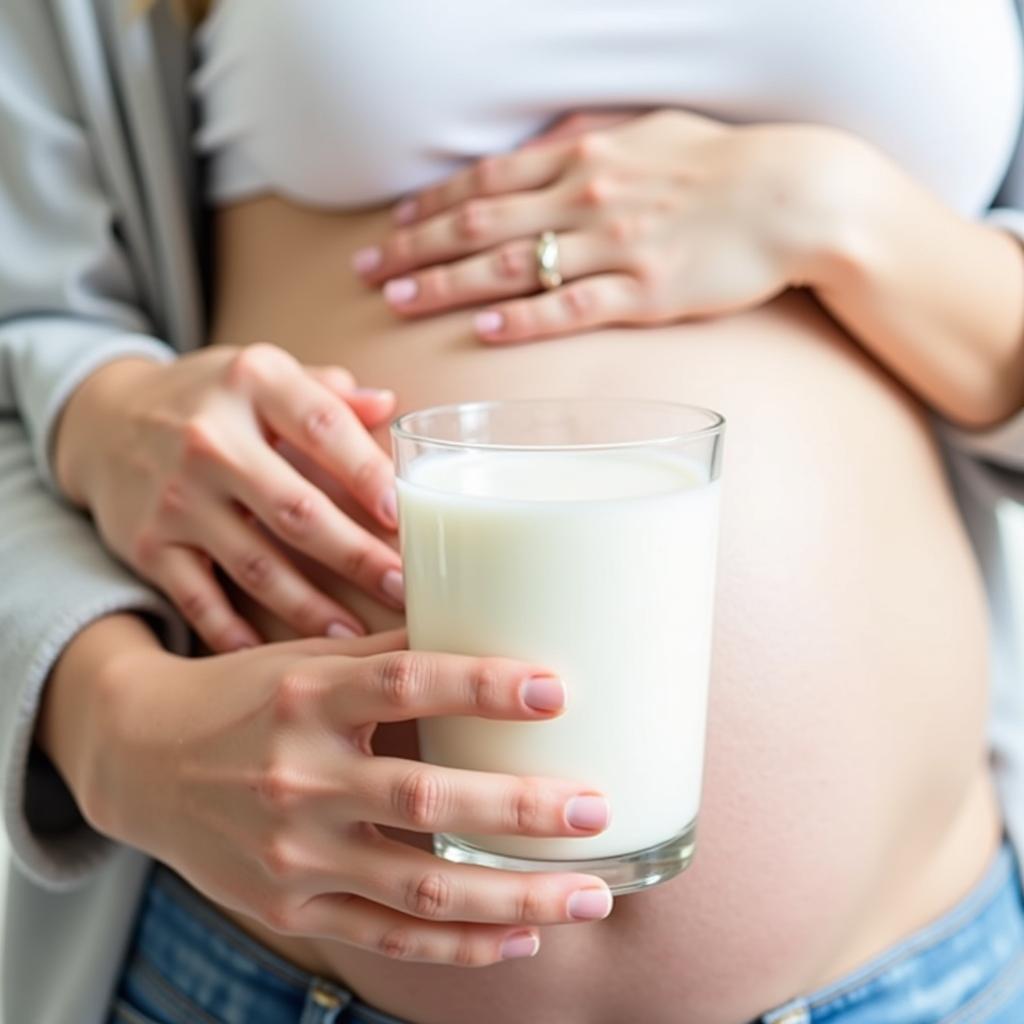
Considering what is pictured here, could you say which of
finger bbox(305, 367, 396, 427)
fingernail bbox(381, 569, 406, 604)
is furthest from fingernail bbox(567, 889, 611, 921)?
finger bbox(305, 367, 396, 427)

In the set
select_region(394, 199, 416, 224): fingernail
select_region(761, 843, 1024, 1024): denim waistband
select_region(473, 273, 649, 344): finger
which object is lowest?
select_region(761, 843, 1024, 1024): denim waistband

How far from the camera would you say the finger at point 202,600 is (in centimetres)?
72

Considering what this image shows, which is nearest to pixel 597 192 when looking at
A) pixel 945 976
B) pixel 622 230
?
pixel 622 230

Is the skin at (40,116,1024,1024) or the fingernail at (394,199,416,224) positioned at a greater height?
the fingernail at (394,199,416,224)

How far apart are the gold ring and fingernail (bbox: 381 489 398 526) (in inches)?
7.5

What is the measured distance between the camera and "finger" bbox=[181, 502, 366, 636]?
0.68 meters

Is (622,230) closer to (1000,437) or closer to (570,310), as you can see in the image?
(570,310)

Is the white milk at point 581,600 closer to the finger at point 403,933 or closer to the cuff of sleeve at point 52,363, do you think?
the finger at point 403,933

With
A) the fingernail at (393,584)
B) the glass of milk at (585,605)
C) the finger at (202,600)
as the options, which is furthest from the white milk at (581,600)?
the finger at (202,600)

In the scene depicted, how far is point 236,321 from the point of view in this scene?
92 cm

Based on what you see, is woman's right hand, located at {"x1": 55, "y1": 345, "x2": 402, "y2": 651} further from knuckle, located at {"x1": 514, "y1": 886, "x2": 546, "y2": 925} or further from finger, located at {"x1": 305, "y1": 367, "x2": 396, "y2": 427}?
knuckle, located at {"x1": 514, "y1": 886, "x2": 546, "y2": 925}

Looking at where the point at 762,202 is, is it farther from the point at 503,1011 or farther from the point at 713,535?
the point at 503,1011

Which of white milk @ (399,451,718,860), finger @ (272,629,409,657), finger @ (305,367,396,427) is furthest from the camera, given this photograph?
finger @ (305,367,396,427)

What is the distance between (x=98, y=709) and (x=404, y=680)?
258 mm
